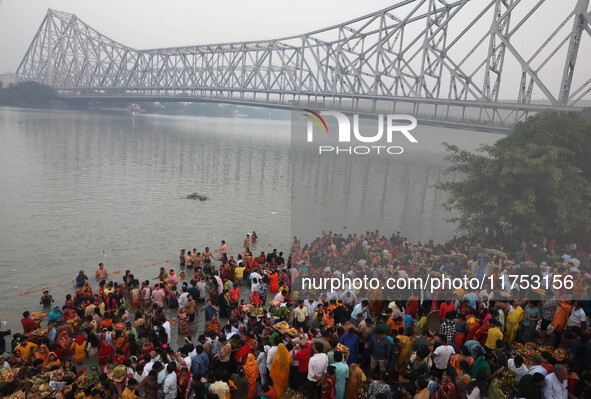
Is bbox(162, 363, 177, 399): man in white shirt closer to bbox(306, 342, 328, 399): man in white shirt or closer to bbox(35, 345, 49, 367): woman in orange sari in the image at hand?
bbox(306, 342, 328, 399): man in white shirt

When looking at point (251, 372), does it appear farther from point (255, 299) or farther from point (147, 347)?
point (255, 299)

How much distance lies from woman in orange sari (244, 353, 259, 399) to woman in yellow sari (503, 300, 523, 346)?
4486 mm

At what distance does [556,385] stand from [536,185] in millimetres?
11256

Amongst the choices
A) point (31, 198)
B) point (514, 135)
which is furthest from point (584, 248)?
point (31, 198)

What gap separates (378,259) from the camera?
1291 cm

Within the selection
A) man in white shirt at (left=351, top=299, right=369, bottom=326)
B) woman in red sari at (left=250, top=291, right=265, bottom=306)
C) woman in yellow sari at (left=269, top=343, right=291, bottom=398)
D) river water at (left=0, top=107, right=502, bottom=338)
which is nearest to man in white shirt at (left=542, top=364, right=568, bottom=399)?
man in white shirt at (left=351, top=299, right=369, bottom=326)

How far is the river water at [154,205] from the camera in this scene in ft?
49.0

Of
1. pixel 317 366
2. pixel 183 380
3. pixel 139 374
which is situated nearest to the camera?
pixel 317 366

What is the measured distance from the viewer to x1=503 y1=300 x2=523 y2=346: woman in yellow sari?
7.36 metres

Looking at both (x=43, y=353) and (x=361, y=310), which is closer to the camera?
(x=43, y=353)

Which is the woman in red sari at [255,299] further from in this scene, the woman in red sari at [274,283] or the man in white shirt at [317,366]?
the man in white shirt at [317,366]

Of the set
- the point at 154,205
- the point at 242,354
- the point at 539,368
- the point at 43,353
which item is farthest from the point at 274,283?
the point at 154,205

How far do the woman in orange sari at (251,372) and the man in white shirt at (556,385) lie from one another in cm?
403

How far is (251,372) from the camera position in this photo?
6.51m
